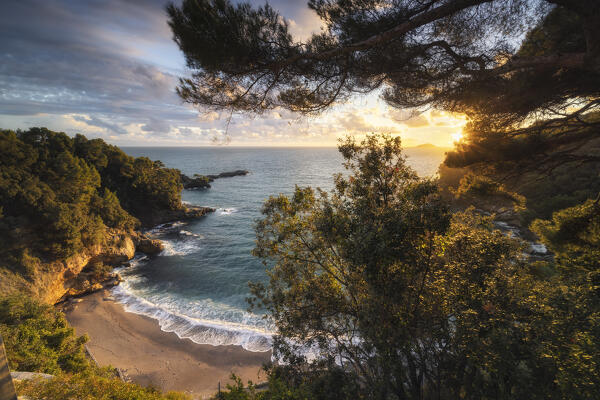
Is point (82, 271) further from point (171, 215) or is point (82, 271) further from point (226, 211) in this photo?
point (226, 211)

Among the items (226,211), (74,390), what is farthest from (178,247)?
(74,390)

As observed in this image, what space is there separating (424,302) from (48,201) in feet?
82.3

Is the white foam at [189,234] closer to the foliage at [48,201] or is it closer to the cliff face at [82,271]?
the cliff face at [82,271]

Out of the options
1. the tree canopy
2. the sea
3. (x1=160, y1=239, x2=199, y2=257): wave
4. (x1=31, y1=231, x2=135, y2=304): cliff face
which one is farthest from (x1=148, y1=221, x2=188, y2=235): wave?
the tree canopy

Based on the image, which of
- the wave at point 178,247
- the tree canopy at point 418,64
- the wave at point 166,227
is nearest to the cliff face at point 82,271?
the wave at point 178,247

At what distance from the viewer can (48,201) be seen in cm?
1772

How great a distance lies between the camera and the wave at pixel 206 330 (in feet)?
48.2

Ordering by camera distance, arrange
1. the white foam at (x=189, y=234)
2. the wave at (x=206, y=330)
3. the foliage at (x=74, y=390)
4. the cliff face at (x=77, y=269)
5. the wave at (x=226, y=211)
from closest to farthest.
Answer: the foliage at (x=74, y=390) → the wave at (x=206, y=330) → the cliff face at (x=77, y=269) → the white foam at (x=189, y=234) → the wave at (x=226, y=211)

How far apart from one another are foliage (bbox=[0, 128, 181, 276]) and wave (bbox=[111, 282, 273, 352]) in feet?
22.4

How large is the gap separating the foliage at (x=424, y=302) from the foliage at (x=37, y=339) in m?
9.41

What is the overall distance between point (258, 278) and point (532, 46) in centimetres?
2077

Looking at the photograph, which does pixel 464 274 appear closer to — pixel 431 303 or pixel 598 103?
pixel 431 303

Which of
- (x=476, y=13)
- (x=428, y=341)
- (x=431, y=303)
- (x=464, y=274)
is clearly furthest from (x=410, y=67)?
(x=428, y=341)

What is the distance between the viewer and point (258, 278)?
20.9 m
